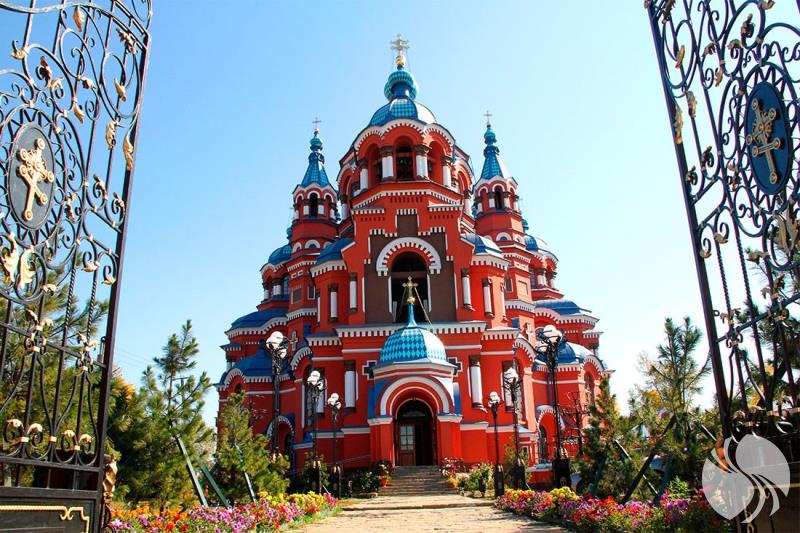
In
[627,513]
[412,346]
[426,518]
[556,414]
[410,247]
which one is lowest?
[426,518]

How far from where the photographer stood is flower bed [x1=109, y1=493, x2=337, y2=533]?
798cm

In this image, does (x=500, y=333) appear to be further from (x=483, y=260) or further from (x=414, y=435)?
(x=414, y=435)

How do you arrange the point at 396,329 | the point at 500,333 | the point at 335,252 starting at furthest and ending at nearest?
the point at 335,252 < the point at 500,333 < the point at 396,329

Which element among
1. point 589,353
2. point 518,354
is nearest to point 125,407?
point 518,354

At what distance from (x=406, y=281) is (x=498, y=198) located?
11.5 metres

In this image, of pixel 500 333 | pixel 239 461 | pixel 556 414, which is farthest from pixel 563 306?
pixel 239 461

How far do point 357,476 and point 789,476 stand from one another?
1848 cm

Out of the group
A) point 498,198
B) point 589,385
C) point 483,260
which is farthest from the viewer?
point 498,198

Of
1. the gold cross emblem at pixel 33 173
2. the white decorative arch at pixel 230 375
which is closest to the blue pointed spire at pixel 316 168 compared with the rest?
the white decorative arch at pixel 230 375

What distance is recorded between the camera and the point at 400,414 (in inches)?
942

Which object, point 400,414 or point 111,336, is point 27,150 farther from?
point 400,414

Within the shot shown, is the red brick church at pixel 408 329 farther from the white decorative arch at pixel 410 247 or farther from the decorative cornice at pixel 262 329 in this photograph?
the decorative cornice at pixel 262 329

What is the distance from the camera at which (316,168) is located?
36656mm

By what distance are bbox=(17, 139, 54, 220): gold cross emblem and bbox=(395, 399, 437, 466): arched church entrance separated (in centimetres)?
2031
